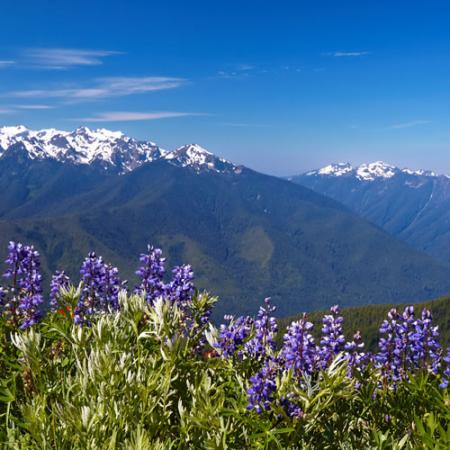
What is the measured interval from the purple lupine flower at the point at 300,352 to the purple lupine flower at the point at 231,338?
578 mm

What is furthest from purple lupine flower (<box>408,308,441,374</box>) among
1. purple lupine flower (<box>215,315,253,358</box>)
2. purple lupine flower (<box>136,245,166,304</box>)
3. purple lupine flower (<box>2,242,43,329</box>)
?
purple lupine flower (<box>2,242,43,329</box>)

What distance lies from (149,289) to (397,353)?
4.12m

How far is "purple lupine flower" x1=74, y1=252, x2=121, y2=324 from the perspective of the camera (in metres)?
8.77

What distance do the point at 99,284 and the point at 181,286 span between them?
1.84m

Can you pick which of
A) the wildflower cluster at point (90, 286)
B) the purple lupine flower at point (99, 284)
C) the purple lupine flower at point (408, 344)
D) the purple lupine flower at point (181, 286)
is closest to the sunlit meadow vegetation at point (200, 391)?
the purple lupine flower at point (408, 344)

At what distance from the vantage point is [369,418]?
502 centimetres

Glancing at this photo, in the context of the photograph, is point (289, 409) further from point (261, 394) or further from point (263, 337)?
point (263, 337)

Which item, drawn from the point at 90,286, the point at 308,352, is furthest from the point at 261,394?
the point at 90,286

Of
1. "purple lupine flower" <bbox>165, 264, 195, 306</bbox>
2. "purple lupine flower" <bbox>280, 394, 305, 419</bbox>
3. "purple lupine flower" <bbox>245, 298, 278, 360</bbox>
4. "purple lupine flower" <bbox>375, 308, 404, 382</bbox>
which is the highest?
"purple lupine flower" <bbox>165, 264, 195, 306</bbox>

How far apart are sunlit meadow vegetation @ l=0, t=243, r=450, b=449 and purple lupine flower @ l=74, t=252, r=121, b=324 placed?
1716 millimetres

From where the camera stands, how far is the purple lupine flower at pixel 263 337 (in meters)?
5.70

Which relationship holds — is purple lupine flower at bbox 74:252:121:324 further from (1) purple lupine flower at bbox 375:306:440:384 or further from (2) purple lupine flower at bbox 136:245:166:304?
(1) purple lupine flower at bbox 375:306:440:384

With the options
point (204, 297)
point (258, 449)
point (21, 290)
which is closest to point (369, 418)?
point (258, 449)

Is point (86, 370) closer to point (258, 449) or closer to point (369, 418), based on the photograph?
point (258, 449)
